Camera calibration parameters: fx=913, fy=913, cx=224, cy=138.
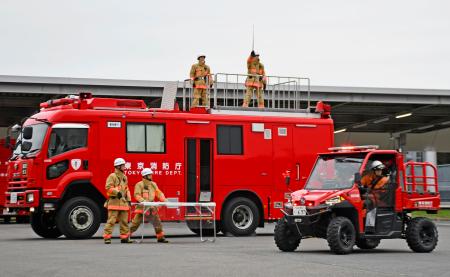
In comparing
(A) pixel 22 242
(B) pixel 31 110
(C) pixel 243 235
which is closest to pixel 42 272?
(A) pixel 22 242

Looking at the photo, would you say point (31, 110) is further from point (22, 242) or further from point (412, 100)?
point (22, 242)

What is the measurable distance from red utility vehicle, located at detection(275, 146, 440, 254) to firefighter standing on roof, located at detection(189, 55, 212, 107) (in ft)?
27.3

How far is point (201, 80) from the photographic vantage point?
25.5m

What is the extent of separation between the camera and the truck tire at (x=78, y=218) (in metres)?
20.8

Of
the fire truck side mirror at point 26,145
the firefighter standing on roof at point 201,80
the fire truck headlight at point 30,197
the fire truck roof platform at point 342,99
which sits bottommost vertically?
the fire truck headlight at point 30,197

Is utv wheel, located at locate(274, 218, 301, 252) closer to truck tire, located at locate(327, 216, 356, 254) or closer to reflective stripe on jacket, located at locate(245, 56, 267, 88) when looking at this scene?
truck tire, located at locate(327, 216, 356, 254)

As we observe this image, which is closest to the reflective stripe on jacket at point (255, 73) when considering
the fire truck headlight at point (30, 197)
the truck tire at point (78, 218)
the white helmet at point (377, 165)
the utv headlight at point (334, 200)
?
the truck tire at point (78, 218)

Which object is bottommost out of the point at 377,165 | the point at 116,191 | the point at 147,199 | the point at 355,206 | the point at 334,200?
the point at 355,206

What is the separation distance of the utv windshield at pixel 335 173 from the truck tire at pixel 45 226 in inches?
296

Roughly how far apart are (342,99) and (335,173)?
24020 mm

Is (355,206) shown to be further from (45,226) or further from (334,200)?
(45,226)

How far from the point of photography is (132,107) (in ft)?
74.5

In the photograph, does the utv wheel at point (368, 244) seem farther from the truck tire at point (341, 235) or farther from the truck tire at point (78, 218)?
the truck tire at point (78, 218)

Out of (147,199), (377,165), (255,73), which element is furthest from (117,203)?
(255,73)
